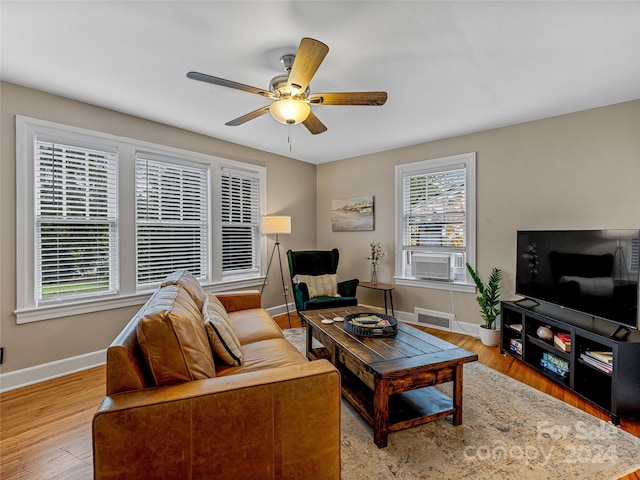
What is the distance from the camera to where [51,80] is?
2451mm

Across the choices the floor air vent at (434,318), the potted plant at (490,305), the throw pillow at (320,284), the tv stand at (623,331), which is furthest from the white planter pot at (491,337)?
the throw pillow at (320,284)

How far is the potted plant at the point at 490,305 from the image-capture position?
11.3 feet

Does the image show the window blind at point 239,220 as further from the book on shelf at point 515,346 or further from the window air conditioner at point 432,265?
the book on shelf at point 515,346

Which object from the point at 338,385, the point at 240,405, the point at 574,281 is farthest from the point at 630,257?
the point at 240,405

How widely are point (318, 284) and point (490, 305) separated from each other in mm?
2061

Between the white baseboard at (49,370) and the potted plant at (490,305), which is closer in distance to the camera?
the white baseboard at (49,370)

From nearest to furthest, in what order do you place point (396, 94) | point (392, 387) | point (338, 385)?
point (338, 385), point (392, 387), point (396, 94)

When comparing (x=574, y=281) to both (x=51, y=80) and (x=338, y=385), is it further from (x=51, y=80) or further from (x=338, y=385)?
(x=51, y=80)

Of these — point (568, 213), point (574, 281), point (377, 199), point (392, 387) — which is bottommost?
point (392, 387)

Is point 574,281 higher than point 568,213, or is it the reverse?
point 568,213

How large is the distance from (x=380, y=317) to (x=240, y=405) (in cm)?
157

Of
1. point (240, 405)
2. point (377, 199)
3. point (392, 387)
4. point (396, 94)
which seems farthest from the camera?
point (377, 199)

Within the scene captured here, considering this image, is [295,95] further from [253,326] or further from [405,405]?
[405,405]

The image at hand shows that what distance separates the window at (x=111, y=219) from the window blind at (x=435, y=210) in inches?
94.7
